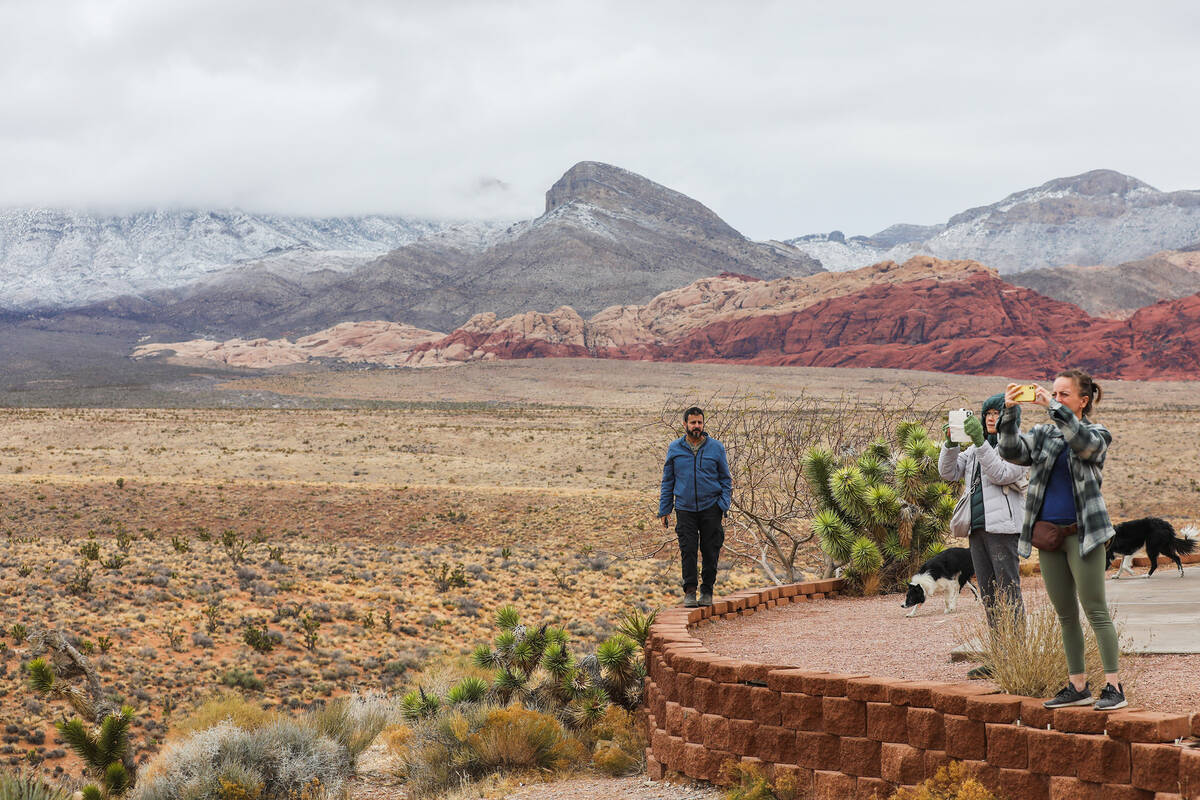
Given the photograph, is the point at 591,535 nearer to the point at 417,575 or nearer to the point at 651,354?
the point at 417,575

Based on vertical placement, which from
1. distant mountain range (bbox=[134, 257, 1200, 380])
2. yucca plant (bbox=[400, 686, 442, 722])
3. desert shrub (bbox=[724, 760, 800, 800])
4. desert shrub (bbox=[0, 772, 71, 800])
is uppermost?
distant mountain range (bbox=[134, 257, 1200, 380])

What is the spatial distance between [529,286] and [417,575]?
152458mm

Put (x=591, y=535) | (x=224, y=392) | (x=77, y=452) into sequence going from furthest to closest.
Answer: (x=224, y=392) < (x=77, y=452) < (x=591, y=535)

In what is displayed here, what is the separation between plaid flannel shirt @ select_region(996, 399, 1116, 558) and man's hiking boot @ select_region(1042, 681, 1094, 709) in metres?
0.68

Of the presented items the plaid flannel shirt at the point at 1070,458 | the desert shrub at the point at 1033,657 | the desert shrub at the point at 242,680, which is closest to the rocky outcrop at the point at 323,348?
the desert shrub at the point at 242,680

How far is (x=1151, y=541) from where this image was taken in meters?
11.7

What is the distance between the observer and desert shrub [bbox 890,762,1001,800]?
5285 millimetres

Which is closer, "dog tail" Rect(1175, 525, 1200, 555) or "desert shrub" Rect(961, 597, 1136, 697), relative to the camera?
"desert shrub" Rect(961, 597, 1136, 697)

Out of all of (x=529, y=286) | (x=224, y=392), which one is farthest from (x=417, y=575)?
(x=529, y=286)

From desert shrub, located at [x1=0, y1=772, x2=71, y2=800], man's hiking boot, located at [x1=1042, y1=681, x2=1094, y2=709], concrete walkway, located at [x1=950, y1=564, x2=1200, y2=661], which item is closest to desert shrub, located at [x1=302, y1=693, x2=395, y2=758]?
desert shrub, located at [x1=0, y1=772, x2=71, y2=800]

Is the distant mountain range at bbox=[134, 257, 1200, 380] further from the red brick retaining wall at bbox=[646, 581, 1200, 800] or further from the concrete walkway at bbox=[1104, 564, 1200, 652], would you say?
the red brick retaining wall at bbox=[646, 581, 1200, 800]

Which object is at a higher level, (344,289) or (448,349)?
(344,289)

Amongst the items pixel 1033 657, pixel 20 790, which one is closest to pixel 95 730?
pixel 20 790

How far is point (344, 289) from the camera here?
634 feet
